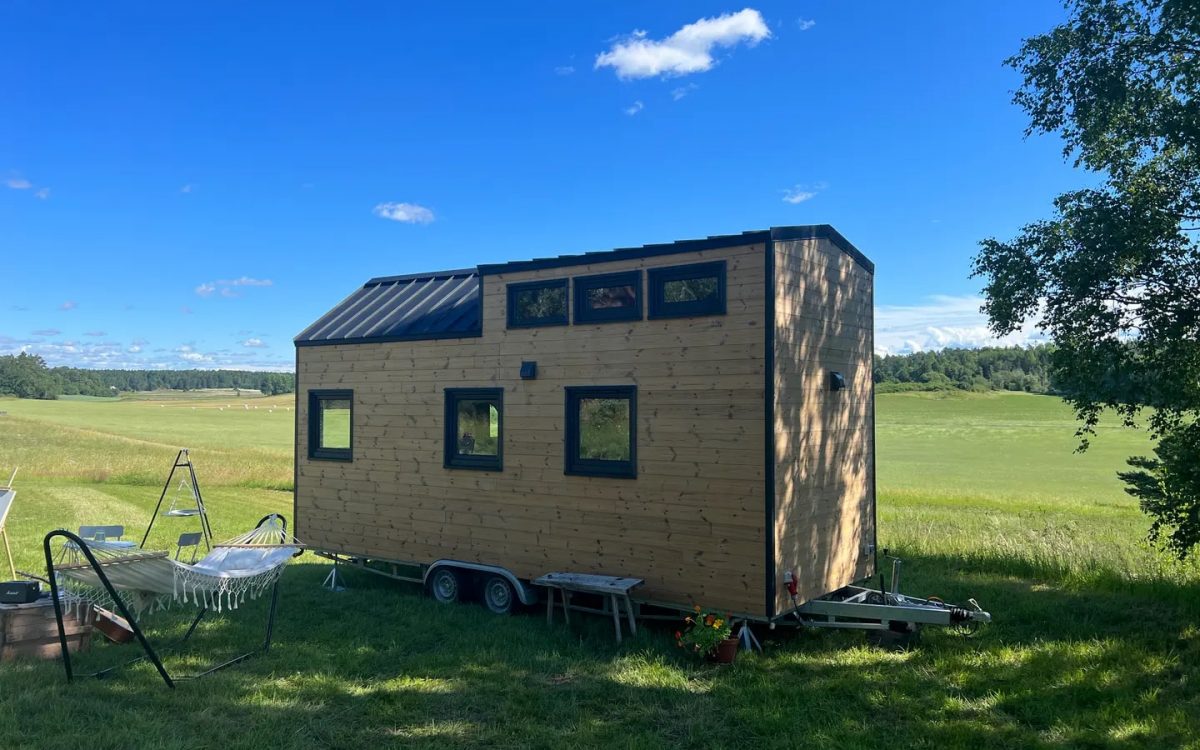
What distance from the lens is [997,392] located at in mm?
69750

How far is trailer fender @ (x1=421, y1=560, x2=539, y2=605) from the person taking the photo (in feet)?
25.8

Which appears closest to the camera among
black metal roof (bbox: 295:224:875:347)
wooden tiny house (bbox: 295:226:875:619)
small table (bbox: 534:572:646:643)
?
wooden tiny house (bbox: 295:226:875:619)

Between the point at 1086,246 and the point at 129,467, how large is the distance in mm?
25672

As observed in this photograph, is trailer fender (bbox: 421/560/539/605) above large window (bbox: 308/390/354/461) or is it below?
below

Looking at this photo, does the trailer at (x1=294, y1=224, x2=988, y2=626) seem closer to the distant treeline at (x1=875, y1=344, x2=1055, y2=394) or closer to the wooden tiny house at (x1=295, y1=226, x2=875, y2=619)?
the wooden tiny house at (x1=295, y1=226, x2=875, y2=619)

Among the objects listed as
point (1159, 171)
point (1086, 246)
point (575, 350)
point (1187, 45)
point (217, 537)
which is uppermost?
point (1187, 45)

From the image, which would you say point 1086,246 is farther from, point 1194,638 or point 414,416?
point 414,416

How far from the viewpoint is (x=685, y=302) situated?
714 cm

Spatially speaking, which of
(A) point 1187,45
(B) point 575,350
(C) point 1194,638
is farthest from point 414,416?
(A) point 1187,45

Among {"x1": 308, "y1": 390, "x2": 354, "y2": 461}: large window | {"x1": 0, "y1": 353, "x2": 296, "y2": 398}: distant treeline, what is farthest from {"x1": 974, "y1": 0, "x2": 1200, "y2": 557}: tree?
{"x1": 0, "y1": 353, "x2": 296, "y2": 398}: distant treeline

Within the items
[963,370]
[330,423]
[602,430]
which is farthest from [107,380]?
[602,430]

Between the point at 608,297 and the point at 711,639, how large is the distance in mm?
3527

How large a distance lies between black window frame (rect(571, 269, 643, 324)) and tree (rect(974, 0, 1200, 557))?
4.85 m

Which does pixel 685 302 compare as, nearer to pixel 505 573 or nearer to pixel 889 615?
pixel 889 615
